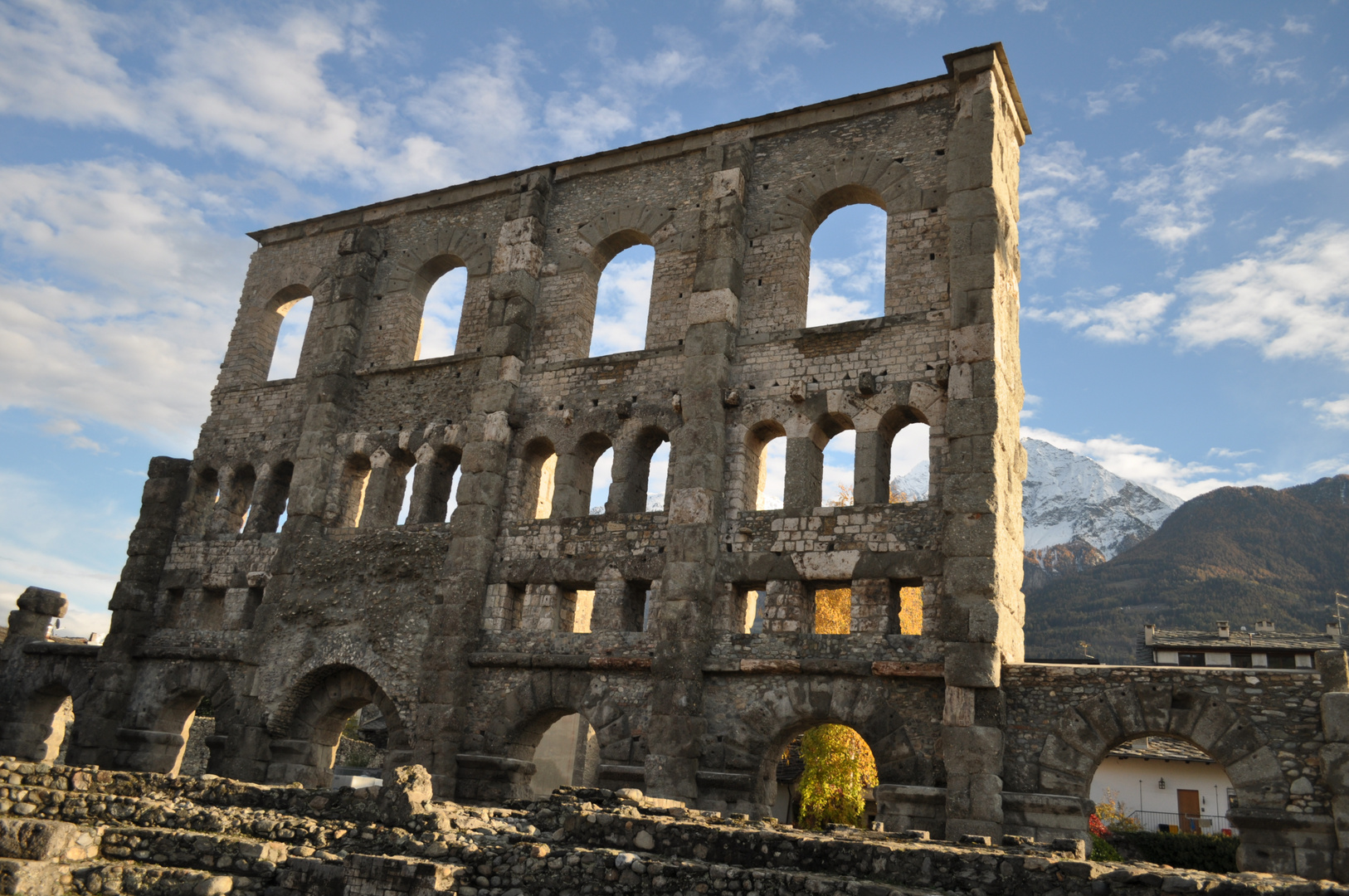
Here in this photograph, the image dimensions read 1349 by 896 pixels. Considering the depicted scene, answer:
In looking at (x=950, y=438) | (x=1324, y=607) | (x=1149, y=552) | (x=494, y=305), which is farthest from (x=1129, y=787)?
(x=1149, y=552)

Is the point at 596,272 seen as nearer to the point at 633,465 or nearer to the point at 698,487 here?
the point at 633,465

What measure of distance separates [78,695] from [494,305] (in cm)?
1160

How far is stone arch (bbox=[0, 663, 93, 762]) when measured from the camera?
19.5 metres

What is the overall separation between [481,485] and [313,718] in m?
5.25

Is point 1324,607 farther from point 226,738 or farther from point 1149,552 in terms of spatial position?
point 226,738

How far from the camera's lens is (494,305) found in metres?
17.5

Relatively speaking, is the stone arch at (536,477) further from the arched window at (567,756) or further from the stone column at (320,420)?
the arched window at (567,756)

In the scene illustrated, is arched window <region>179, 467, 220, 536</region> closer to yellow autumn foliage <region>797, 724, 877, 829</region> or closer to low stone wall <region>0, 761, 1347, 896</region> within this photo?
low stone wall <region>0, 761, 1347, 896</region>

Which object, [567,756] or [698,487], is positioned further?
[567,756]

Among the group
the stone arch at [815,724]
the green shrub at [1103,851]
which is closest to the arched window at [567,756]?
the green shrub at [1103,851]

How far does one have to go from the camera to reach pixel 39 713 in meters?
20.2

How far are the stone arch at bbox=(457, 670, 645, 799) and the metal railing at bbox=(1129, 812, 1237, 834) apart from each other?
71.7 ft

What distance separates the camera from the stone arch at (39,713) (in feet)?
63.8

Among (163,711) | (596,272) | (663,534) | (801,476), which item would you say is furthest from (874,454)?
(163,711)
